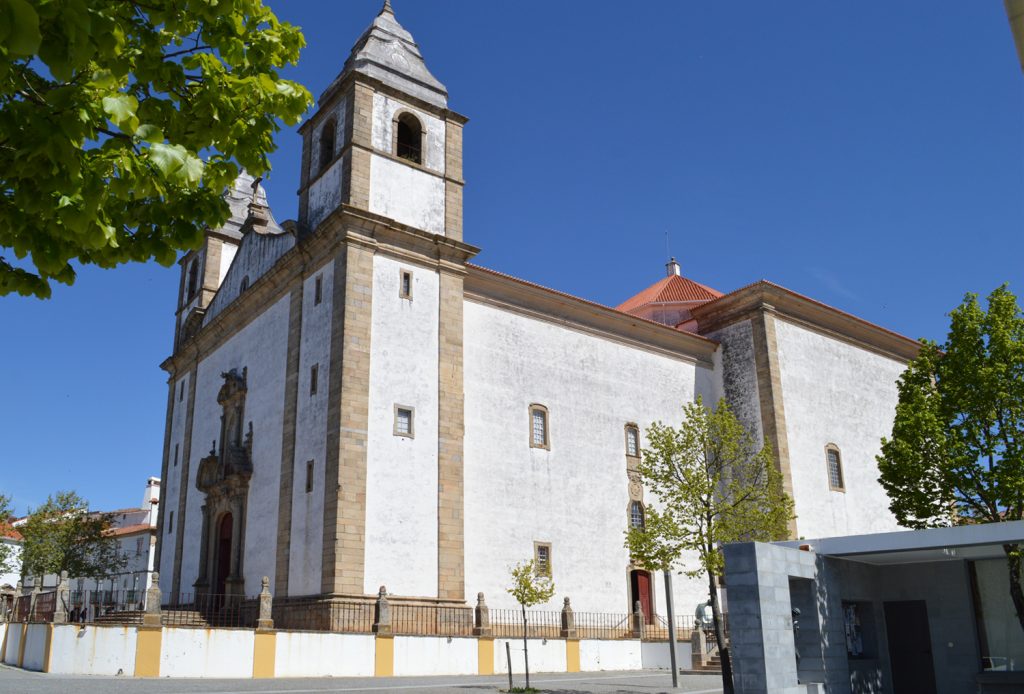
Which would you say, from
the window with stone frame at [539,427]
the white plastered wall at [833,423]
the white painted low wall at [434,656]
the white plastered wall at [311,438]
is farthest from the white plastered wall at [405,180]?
the white plastered wall at [833,423]

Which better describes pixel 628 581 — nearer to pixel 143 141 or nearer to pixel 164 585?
pixel 164 585

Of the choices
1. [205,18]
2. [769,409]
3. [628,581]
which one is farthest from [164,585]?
[205,18]

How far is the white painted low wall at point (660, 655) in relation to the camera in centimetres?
2645

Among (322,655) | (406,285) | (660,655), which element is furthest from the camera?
(660,655)

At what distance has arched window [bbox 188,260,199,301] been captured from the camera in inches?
1513

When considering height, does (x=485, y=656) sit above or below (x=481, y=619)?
below

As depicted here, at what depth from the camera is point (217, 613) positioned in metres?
27.5

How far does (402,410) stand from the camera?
2509 centimetres

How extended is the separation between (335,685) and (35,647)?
Answer: 9.56 metres

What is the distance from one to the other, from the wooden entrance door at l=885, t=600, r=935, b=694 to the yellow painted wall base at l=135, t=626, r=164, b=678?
1439 centimetres

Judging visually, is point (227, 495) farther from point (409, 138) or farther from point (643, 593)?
point (643, 593)

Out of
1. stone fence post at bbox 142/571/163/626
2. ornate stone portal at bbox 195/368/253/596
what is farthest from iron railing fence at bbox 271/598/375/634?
ornate stone portal at bbox 195/368/253/596

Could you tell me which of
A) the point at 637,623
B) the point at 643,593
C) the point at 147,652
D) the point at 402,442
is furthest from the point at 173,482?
the point at 637,623

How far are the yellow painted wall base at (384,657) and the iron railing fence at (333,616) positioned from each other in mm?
610
